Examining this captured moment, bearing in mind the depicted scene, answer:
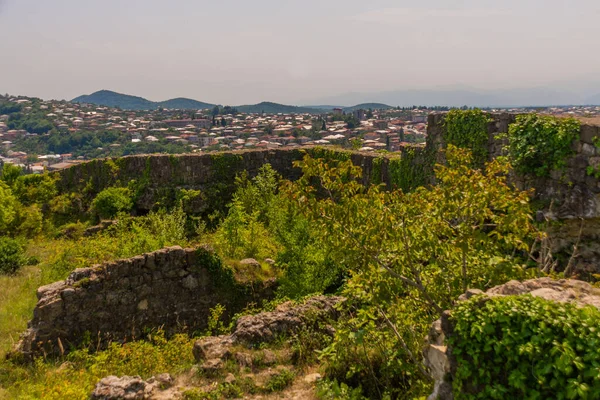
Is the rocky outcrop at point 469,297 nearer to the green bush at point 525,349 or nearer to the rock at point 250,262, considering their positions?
the green bush at point 525,349

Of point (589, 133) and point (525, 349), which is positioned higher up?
point (589, 133)

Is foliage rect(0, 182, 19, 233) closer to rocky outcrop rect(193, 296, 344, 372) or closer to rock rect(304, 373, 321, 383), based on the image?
rocky outcrop rect(193, 296, 344, 372)

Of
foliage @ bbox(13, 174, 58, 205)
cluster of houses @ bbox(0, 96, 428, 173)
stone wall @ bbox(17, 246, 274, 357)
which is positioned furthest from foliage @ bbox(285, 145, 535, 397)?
cluster of houses @ bbox(0, 96, 428, 173)

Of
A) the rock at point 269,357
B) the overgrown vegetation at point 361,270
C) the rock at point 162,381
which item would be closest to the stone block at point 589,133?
the overgrown vegetation at point 361,270

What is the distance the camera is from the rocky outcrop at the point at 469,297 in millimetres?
3672

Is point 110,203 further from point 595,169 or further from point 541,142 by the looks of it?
point 595,169

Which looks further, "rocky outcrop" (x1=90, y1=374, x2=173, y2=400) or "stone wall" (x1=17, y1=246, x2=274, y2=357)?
"stone wall" (x1=17, y1=246, x2=274, y2=357)

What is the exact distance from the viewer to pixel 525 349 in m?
3.17

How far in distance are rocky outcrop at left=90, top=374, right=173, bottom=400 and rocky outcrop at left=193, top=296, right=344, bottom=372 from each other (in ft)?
2.44

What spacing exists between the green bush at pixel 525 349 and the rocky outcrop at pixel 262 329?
2873 mm

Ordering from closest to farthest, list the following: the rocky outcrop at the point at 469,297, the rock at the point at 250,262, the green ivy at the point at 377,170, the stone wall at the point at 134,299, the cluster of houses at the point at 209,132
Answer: the rocky outcrop at the point at 469,297 < the stone wall at the point at 134,299 < the rock at the point at 250,262 < the green ivy at the point at 377,170 < the cluster of houses at the point at 209,132

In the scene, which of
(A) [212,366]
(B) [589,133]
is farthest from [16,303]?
(B) [589,133]

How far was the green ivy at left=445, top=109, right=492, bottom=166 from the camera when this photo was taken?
9.82 m

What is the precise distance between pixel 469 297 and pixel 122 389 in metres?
4.29
